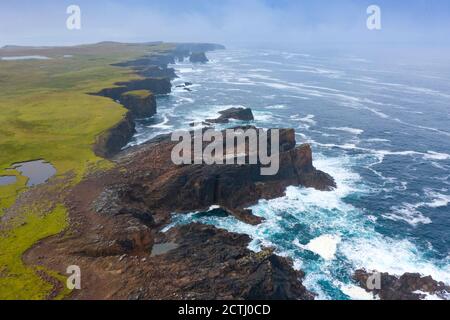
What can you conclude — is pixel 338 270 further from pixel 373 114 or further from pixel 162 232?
pixel 373 114

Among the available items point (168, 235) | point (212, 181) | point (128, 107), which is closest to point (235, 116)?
point (128, 107)

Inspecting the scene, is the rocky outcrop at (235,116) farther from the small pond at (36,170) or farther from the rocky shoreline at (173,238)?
the small pond at (36,170)

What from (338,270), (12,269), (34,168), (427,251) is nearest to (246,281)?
(338,270)

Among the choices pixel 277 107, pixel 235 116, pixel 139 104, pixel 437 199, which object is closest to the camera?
pixel 437 199

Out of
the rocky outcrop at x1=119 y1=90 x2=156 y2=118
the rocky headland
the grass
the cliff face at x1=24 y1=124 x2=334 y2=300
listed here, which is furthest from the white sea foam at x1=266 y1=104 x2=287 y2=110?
the grass

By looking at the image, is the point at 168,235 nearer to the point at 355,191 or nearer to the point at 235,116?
the point at 355,191

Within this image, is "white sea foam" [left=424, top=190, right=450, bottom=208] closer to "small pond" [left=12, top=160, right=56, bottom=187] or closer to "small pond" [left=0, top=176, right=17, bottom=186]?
"small pond" [left=12, top=160, right=56, bottom=187]

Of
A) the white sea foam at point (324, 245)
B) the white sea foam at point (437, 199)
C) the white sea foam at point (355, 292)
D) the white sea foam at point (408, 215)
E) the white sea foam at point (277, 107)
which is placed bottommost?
the white sea foam at point (355, 292)

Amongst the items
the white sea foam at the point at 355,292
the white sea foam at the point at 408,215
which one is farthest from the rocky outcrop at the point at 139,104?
the white sea foam at the point at 355,292
